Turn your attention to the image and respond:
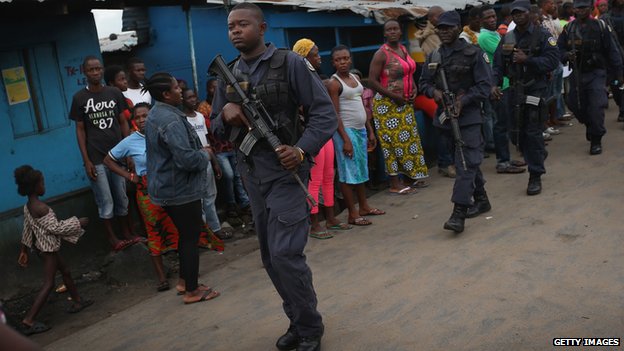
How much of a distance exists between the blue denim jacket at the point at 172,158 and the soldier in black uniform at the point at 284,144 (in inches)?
40.4

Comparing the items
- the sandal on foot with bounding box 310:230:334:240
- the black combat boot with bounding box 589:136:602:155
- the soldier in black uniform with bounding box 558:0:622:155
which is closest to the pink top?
the sandal on foot with bounding box 310:230:334:240

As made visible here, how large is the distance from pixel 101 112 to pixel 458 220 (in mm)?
3404

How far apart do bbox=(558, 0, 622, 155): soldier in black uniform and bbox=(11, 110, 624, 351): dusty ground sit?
1520 millimetres

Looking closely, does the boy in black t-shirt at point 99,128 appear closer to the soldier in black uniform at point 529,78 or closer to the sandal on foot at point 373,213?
the sandal on foot at point 373,213

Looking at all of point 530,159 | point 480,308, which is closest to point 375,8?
point 530,159

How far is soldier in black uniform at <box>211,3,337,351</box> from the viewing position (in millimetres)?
3713

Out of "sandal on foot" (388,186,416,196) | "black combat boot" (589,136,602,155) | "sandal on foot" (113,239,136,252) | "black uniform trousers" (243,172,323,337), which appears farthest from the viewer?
"black combat boot" (589,136,602,155)

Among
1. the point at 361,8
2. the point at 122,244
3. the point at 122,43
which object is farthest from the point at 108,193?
the point at 122,43

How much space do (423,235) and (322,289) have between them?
1.45m

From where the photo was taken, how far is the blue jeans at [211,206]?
6871 mm

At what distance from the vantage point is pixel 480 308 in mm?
4258

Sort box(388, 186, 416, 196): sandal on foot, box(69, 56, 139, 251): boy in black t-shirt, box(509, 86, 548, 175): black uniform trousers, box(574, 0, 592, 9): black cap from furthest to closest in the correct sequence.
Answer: box(574, 0, 592, 9): black cap
box(388, 186, 416, 196): sandal on foot
box(509, 86, 548, 175): black uniform trousers
box(69, 56, 139, 251): boy in black t-shirt

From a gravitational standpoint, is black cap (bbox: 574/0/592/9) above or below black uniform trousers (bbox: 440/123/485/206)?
above

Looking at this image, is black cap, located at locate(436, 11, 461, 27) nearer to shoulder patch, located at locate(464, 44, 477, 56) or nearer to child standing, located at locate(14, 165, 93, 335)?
shoulder patch, located at locate(464, 44, 477, 56)
